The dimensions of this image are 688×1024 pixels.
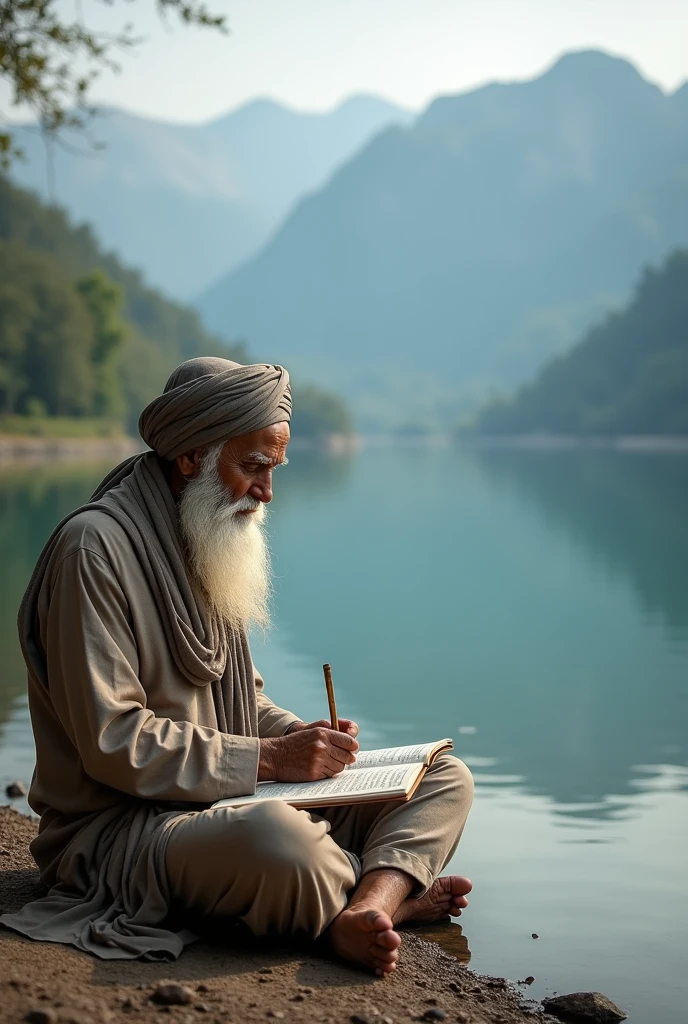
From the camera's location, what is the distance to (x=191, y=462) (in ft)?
12.5

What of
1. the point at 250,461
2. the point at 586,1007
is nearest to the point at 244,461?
the point at 250,461

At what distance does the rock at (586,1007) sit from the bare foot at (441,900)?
1.96 ft

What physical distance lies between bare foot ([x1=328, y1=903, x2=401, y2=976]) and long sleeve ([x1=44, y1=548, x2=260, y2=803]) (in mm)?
477

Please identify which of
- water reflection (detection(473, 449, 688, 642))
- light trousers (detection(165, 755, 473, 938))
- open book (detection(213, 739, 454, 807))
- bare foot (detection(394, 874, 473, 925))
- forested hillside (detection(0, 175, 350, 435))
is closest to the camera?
light trousers (detection(165, 755, 473, 938))

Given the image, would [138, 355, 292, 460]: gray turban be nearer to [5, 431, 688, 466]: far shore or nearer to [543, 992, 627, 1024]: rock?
[543, 992, 627, 1024]: rock

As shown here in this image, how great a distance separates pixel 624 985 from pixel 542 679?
5.68 metres

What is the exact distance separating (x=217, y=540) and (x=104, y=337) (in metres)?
73.9

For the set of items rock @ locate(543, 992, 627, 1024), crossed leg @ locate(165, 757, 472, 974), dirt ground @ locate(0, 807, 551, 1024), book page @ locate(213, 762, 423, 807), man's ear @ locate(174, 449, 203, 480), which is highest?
man's ear @ locate(174, 449, 203, 480)

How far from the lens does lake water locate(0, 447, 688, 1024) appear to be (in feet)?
14.3

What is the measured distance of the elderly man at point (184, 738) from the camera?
339 centimetres

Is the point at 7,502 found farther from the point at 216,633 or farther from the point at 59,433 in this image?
the point at 59,433

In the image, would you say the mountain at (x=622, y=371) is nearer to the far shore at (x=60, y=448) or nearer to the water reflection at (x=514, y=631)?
the far shore at (x=60, y=448)

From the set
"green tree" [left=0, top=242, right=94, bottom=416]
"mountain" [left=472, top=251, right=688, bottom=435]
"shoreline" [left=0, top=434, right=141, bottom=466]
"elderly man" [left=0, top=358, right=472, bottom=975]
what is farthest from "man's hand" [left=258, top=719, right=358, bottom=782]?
"mountain" [left=472, top=251, right=688, bottom=435]

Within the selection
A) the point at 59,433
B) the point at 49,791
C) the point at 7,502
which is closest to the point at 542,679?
the point at 49,791
